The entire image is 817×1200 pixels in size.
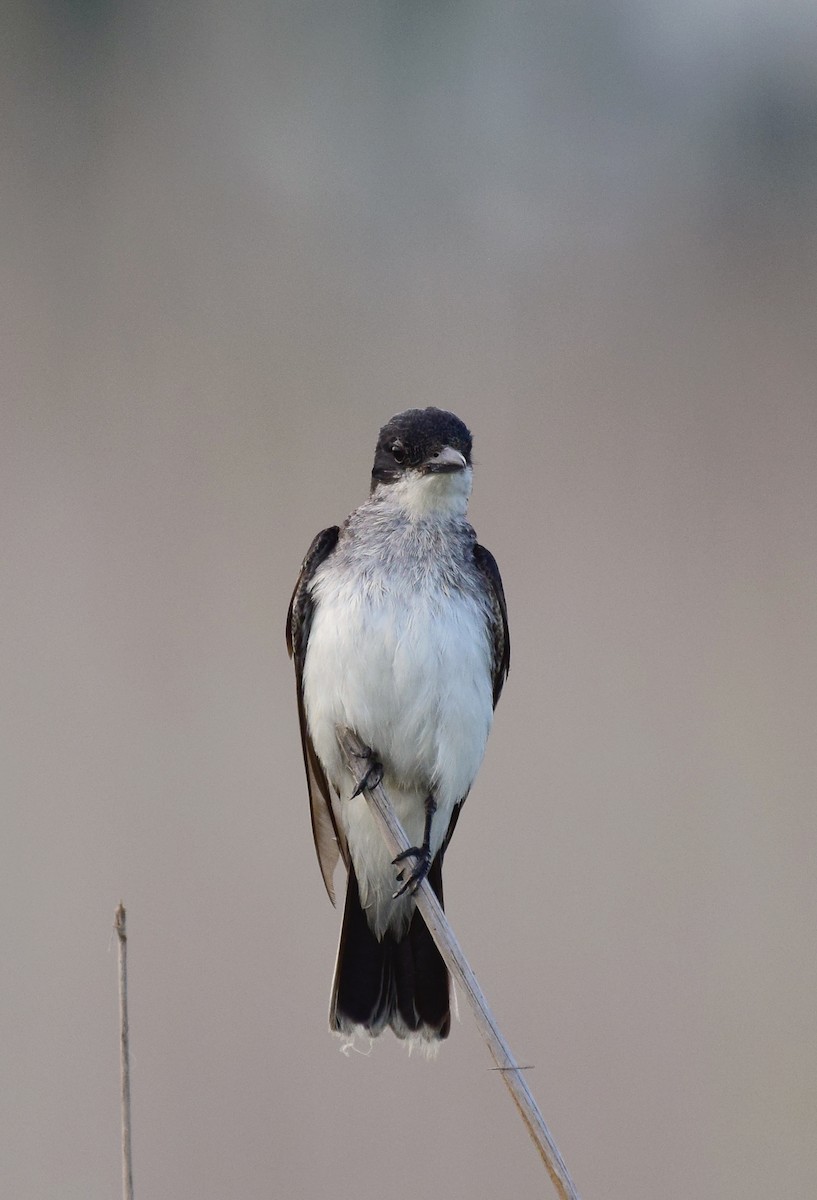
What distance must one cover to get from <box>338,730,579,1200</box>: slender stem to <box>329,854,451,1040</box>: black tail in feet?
2.73

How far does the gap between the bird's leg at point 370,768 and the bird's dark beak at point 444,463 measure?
26.0 inches

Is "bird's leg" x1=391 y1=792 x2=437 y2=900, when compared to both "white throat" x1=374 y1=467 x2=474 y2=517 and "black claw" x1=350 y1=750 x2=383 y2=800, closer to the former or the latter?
"black claw" x1=350 y1=750 x2=383 y2=800

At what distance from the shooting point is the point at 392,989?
3.05m

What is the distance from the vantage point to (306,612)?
9.96ft

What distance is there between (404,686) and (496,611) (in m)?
0.36

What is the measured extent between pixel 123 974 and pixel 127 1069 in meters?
0.11

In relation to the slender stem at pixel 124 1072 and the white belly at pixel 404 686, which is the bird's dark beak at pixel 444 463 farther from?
the slender stem at pixel 124 1072

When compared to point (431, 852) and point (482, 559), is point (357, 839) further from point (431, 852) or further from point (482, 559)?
point (482, 559)

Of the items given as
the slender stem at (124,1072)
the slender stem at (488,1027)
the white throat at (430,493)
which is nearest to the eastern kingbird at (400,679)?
the white throat at (430,493)

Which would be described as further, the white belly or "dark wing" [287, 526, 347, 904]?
"dark wing" [287, 526, 347, 904]

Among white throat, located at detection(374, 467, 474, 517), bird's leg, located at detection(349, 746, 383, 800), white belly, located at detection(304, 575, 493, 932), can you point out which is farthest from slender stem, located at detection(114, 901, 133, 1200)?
white throat, located at detection(374, 467, 474, 517)

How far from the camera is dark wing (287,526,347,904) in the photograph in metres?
3.05

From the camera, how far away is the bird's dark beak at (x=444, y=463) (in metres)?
2.80

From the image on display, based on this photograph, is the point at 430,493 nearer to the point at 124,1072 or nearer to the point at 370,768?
the point at 370,768
